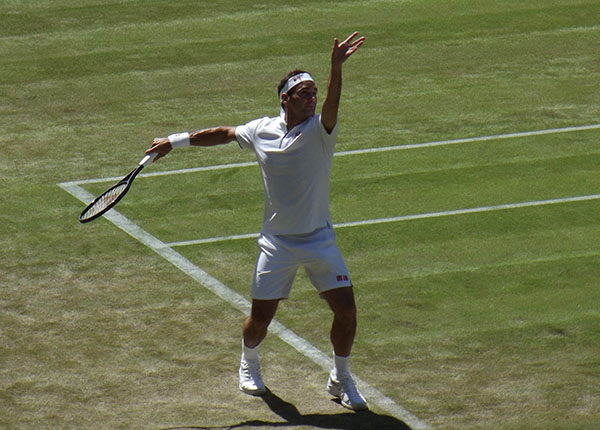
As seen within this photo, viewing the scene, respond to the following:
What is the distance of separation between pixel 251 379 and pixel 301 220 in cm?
133

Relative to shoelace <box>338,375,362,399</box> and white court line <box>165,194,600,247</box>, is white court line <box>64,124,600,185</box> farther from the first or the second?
shoelace <box>338,375,362,399</box>

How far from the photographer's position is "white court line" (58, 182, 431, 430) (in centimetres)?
903

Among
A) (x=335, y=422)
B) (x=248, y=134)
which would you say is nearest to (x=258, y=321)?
(x=335, y=422)

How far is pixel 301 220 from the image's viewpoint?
9.01 metres

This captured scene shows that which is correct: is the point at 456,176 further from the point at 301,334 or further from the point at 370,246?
the point at 301,334

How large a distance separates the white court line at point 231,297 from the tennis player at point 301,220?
0.93 feet

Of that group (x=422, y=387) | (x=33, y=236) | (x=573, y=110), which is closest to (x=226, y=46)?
(x=573, y=110)

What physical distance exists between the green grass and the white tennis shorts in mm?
888

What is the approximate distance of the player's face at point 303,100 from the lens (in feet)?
28.9

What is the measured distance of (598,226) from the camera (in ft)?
42.8

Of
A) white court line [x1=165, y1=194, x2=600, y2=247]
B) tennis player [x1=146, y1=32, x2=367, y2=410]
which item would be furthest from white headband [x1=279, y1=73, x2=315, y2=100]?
white court line [x1=165, y1=194, x2=600, y2=247]

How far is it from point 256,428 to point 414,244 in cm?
437

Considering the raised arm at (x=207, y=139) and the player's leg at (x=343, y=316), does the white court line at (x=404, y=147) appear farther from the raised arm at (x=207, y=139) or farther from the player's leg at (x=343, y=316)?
the player's leg at (x=343, y=316)

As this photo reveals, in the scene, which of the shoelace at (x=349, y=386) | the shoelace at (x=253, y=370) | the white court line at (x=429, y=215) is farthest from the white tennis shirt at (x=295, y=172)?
the white court line at (x=429, y=215)
